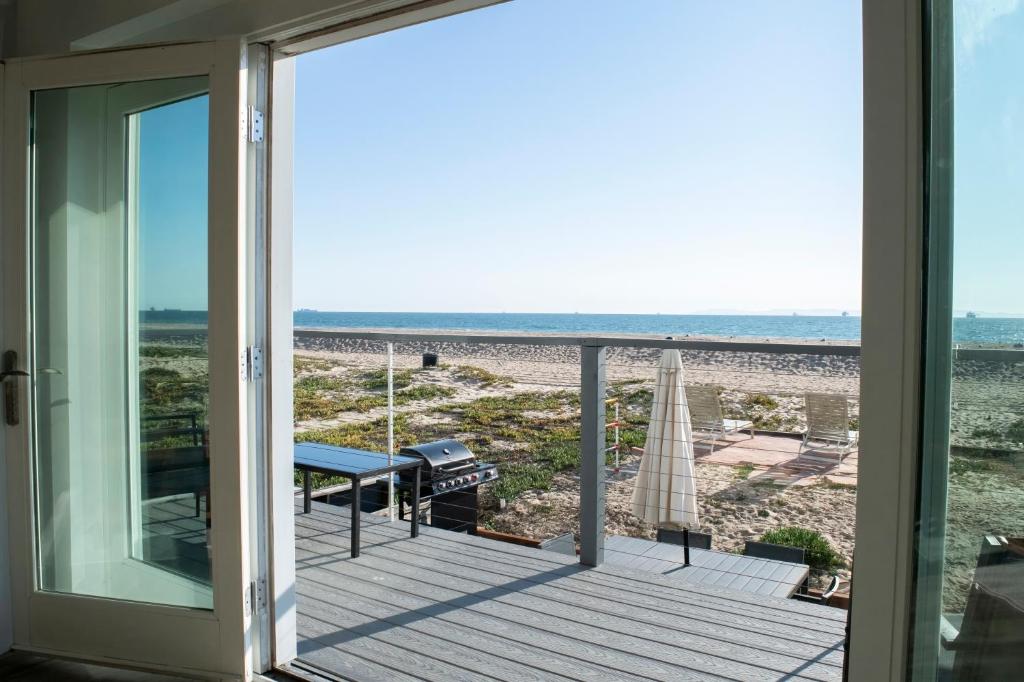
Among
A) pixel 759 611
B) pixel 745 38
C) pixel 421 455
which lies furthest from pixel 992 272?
pixel 745 38

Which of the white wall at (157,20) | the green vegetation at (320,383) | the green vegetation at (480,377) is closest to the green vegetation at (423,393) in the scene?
the green vegetation at (480,377)

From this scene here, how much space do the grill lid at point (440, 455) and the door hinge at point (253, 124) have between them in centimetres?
201

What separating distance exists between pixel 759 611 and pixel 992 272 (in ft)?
6.52

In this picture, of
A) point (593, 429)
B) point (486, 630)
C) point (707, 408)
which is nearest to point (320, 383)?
point (707, 408)

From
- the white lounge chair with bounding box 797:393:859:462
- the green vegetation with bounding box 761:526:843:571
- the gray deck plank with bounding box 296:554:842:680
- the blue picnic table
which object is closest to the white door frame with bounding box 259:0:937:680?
the gray deck plank with bounding box 296:554:842:680

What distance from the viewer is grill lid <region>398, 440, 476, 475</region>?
12.5ft

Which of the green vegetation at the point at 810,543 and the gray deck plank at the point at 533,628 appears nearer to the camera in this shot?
the gray deck plank at the point at 533,628

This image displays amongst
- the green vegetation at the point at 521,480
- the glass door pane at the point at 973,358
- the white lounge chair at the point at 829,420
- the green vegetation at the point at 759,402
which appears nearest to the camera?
the glass door pane at the point at 973,358

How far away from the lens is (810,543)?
8.87 m

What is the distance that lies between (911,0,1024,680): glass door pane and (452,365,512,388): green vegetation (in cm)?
1609

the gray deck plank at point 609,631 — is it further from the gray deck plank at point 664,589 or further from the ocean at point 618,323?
the ocean at point 618,323

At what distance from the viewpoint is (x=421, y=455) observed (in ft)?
12.5

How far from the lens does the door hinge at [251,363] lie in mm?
2074

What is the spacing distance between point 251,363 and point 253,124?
2.40ft
